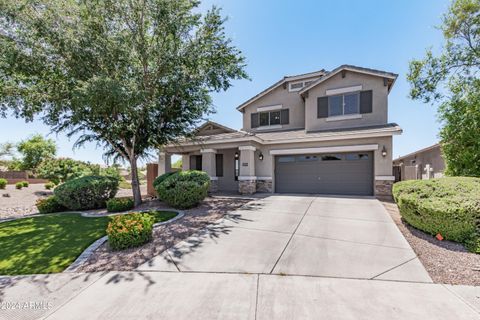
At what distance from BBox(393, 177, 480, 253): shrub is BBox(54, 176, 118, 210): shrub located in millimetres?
12507

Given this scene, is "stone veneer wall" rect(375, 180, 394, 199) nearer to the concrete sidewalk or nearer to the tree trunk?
the concrete sidewalk

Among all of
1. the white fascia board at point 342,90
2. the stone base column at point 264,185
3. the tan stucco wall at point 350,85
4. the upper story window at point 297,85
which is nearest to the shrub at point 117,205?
the stone base column at point 264,185

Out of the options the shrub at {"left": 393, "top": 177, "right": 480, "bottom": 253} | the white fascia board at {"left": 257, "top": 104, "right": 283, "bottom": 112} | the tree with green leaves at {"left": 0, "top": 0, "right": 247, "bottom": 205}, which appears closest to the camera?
the shrub at {"left": 393, "top": 177, "right": 480, "bottom": 253}

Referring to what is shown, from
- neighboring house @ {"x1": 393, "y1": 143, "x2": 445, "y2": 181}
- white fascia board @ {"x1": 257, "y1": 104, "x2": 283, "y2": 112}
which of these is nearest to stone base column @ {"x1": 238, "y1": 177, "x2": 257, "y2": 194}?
white fascia board @ {"x1": 257, "y1": 104, "x2": 283, "y2": 112}

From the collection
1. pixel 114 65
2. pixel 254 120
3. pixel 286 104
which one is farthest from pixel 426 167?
pixel 114 65

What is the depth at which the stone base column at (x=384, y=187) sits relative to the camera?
11.2 meters

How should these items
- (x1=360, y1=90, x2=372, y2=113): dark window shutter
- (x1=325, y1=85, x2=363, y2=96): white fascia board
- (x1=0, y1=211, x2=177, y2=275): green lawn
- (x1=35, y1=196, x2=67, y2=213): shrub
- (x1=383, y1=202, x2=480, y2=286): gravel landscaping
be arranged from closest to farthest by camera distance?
(x1=383, y1=202, x2=480, y2=286): gravel landscaping, (x1=0, y1=211, x2=177, y2=275): green lawn, (x1=35, y1=196, x2=67, y2=213): shrub, (x1=360, y1=90, x2=372, y2=113): dark window shutter, (x1=325, y1=85, x2=363, y2=96): white fascia board

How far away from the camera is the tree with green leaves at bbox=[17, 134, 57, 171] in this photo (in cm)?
2603

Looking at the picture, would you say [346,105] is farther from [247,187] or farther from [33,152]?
[33,152]

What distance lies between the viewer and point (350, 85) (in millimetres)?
13188

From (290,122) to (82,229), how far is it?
43.9 feet

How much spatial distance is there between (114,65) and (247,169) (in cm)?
829

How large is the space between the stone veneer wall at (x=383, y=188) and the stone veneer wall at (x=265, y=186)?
5.62 m

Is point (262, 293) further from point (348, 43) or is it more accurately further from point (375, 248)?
point (348, 43)
